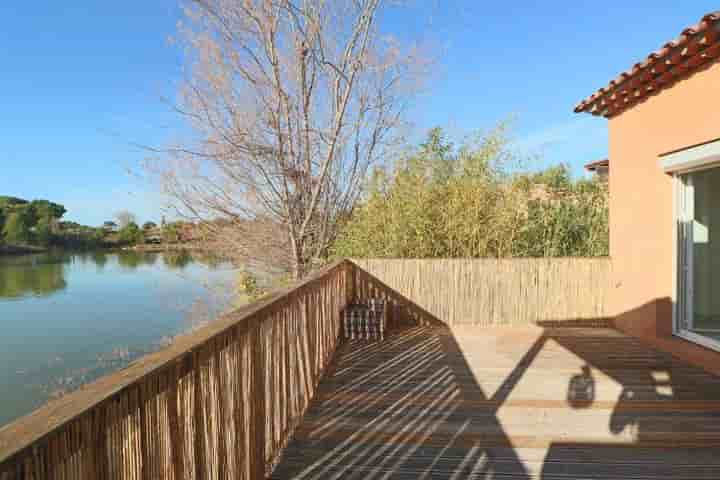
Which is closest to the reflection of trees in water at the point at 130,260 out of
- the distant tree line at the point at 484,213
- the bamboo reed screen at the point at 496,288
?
the distant tree line at the point at 484,213

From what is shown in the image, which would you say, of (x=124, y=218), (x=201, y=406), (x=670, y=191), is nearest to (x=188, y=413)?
(x=201, y=406)

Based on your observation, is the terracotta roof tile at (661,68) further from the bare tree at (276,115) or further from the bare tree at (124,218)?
the bare tree at (124,218)

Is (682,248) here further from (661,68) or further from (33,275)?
(33,275)

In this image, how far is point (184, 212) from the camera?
7562mm

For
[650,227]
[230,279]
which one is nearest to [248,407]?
[650,227]

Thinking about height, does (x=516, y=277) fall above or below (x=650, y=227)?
below

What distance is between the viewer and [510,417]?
2822 millimetres

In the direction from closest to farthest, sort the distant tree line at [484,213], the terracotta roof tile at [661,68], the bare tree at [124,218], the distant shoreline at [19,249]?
1. the terracotta roof tile at [661,68]
2. the distant tree line at [484,213]
3. the bare tree at [124,218]
4. the distant shoreline at [19,249]

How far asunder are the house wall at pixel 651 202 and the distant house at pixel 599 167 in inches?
95.5

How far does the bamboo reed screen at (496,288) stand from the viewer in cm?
548

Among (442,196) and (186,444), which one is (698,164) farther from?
(186,444)

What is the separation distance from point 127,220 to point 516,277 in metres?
16.5

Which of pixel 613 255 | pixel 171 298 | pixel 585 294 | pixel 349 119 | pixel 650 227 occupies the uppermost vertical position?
pixel 349 119

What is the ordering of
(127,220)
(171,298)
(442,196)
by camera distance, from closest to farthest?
(442,196) < (171,298) < (127,220)
